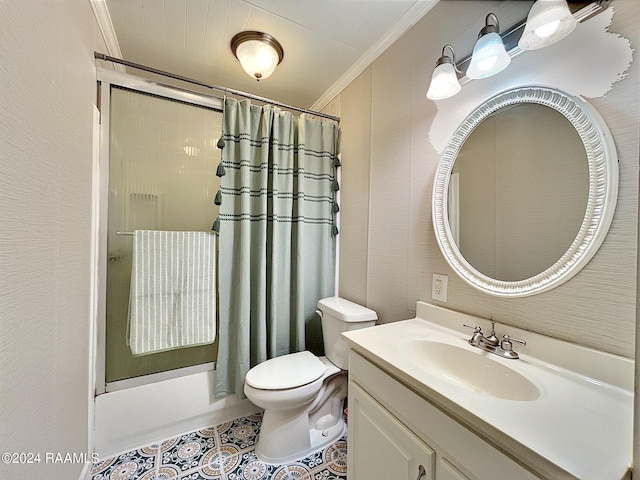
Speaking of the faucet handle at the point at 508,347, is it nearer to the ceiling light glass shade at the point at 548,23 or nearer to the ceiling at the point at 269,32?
the ceiling light glass shade at the point at 548,23

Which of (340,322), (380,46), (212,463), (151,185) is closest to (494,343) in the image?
(340,322)

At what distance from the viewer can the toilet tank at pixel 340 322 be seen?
1.42m

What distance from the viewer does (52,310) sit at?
0.83 m

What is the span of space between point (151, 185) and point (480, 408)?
1.76 meters

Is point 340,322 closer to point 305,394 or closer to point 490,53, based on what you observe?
point 305,394

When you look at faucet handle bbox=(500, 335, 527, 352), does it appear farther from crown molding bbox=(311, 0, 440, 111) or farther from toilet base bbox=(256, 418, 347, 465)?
crown molding bbox=(311, 0, 440, 111)

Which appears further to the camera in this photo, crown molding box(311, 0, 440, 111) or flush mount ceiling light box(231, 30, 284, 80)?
flush mount ceiling light box(231, 30, 284, 80)

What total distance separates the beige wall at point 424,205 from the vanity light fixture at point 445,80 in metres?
0.15

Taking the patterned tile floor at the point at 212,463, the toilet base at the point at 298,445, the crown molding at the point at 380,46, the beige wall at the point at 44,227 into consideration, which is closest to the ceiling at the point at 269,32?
the crown molding at the point at 380,46

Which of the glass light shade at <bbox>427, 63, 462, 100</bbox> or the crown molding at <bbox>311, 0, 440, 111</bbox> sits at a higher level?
the crown molding at <bbox>311, 0, 440, 111</bbox>

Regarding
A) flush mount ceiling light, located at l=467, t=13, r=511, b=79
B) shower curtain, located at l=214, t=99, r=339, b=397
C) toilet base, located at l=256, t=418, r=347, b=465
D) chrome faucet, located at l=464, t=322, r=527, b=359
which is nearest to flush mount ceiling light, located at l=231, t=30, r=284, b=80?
shower curtain, located at l=214, t=99, r=339, b=397

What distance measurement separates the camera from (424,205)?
1229mm

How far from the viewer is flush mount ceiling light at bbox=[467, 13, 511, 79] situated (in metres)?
0.87

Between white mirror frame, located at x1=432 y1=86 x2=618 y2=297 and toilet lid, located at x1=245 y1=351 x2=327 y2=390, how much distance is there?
0.93 m
